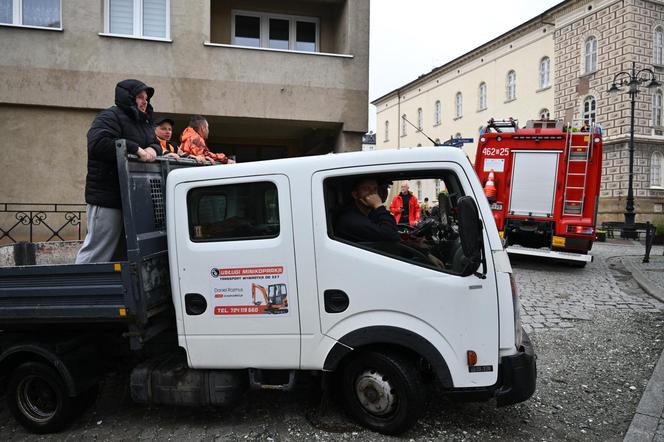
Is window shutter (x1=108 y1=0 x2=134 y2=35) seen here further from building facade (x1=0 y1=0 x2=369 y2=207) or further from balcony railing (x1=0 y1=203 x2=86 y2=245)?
balcony railing (x1=0 y1=203 x2=86 y2=245)

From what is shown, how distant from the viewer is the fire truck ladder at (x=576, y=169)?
34.1ft

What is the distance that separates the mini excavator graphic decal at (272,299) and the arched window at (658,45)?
1330 inches

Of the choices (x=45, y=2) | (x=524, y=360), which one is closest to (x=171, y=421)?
(x=524, y=360)

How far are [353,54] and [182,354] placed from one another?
9.70 metres

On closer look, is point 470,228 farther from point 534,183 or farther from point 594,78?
point 594,78

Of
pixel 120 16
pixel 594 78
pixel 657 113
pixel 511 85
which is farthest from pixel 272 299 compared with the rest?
pixel 511 85

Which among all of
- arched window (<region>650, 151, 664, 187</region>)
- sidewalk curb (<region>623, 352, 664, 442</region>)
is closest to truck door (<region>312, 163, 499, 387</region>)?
sidewalk curb (<region>623, 352, 664, 442</region>)

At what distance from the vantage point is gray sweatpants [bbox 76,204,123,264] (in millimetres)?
3668

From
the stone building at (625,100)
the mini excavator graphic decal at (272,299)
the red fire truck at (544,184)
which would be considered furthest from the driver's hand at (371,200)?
the stone building at (625,100)

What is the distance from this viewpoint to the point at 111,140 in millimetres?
3504

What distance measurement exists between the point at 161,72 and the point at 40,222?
428cm

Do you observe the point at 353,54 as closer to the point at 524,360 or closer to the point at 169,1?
the point at 169,1

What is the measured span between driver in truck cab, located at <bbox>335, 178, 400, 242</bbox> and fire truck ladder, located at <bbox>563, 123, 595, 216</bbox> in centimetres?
852

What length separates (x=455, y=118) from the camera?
45.1m
